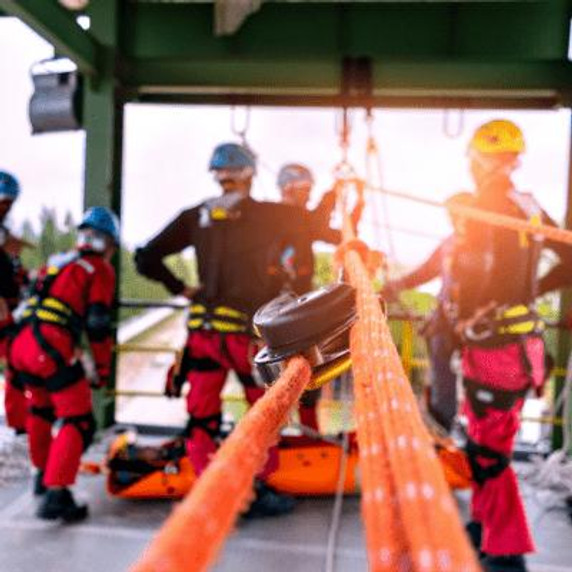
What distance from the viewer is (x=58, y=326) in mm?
3629

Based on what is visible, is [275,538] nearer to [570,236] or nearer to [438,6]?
[570,236]

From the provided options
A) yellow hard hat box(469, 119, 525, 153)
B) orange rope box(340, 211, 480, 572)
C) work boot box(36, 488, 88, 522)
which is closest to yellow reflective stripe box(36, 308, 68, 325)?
work boot box(36, 488, 88, 522)

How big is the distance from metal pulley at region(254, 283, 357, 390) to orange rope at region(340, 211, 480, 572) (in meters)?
0.13

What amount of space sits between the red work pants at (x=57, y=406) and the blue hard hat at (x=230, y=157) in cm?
138

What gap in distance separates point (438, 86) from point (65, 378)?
10.4ft

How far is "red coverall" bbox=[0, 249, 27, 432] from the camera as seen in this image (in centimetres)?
427

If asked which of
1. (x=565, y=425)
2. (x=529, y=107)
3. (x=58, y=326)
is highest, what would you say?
(x=529, y=107)

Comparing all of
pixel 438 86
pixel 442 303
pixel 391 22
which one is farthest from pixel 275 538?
pixel 391 22

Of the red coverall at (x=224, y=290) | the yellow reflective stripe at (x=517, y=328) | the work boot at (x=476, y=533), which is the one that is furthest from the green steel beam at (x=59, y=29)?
the work boot at (x=476, y=533)

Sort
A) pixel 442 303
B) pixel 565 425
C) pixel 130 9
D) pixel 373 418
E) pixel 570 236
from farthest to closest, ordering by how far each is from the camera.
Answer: pixel 130 9
pixel 565 425
pixel 442 303
pixel 570 236
pixel 373 418

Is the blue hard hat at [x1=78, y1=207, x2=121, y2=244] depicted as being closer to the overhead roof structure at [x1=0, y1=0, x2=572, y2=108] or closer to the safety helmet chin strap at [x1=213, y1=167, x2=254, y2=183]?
the safety helmet chin strap at [x1=213, y1=167, x2=254, y2=183]

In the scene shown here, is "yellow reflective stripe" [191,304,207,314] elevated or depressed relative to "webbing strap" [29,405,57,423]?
elevated

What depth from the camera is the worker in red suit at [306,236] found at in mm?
4238

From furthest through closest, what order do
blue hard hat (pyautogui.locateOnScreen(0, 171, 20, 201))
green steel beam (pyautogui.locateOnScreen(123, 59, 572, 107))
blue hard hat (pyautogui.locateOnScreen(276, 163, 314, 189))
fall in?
blue hard hat (pyautogui.locateOnScreen(276, 163, 314, 189)), green steel beam (pyautogui.locateOnScreen(123, 59, 572, 107)), blue hard hat (pyautogui.locateOnScreen(0, 171, 20, 201))
